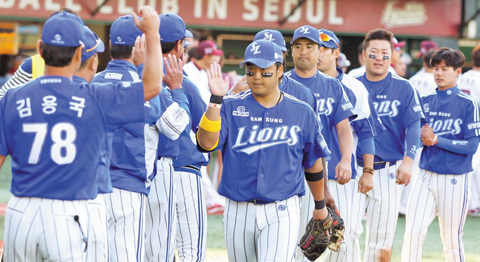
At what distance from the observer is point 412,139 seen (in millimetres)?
7715

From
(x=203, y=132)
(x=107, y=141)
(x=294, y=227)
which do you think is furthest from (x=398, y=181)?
(x=107, y=141)

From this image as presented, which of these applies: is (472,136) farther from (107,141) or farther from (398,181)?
(107,141)

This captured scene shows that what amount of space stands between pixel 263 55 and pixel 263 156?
25.5 inches

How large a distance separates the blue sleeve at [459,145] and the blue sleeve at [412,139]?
0.30m

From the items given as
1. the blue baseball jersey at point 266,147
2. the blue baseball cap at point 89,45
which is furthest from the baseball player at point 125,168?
the blue baseball cap at point 89,45

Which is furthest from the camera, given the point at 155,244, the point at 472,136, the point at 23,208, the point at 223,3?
the point at 223,3

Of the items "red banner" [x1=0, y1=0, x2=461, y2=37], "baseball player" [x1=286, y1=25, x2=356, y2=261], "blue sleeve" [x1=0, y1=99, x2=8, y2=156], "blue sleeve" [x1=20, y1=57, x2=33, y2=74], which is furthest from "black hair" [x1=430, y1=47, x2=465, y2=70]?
Result: "red banner" [x1=0, y1=0, x2=461, y2=37]

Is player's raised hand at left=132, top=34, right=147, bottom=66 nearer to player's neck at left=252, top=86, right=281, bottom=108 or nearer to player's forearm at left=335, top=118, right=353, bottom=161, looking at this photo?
player's neck at left=252, top=86, right=281, bottom=108

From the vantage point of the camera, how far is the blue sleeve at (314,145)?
5707mm

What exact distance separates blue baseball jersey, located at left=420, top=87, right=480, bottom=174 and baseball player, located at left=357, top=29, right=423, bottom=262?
1.03 feet

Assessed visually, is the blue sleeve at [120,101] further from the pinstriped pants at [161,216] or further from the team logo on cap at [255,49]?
the pinstriped pants at [161,216]

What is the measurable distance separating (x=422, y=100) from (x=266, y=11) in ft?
29.2

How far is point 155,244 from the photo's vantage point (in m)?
6.51

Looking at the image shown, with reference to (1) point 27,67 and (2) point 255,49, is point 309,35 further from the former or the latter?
(1) point 27,67
